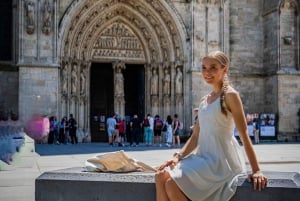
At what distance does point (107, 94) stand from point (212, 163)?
22486 millimetres

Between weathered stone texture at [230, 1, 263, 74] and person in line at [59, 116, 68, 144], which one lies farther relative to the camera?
weathered stone texture at [230, 1, 263, 74]

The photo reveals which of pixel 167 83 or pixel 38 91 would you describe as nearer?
pixel 38 91

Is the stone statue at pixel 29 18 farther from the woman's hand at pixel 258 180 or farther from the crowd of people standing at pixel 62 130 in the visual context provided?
the woman's hand at pixel 258 180

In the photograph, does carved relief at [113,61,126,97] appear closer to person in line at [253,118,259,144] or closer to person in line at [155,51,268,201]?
person in line at [253,118,259,144]

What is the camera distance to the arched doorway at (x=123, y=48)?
23.9 m

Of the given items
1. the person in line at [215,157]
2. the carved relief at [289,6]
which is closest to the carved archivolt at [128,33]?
the carved relief at [289,6]

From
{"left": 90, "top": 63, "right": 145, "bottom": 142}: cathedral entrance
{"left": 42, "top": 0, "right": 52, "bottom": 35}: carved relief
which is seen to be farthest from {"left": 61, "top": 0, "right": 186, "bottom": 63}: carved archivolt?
{"left": 42, "top": 0, "right": 52, "bottom": 35}: carved relief

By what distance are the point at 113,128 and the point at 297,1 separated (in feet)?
37.3

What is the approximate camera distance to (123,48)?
2553 cm

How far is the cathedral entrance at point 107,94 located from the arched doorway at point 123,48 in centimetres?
22

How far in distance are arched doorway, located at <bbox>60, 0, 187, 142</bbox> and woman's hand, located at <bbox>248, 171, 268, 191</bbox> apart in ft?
66.1

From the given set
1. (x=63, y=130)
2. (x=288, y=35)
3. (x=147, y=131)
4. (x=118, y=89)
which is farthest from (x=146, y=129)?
(x=288, y=35)

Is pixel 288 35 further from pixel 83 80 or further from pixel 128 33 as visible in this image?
pixel 83 80

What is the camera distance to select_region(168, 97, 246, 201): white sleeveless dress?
3.84 metres
